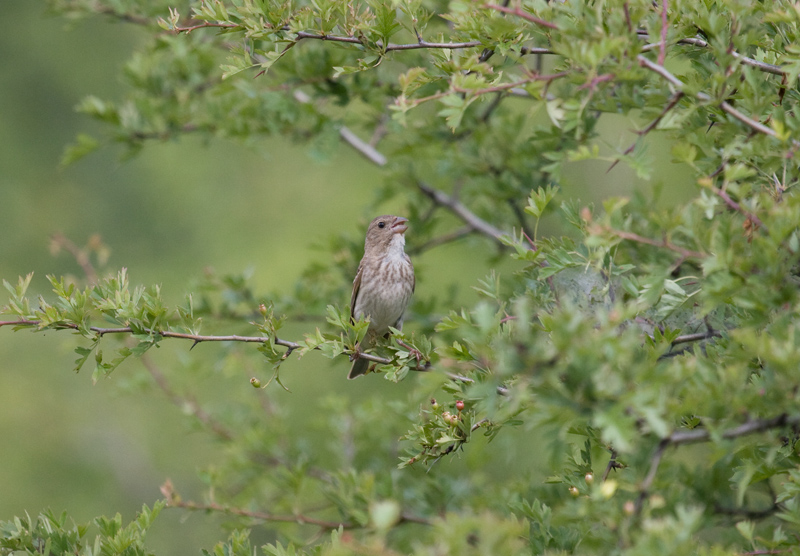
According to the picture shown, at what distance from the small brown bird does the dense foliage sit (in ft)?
1.26

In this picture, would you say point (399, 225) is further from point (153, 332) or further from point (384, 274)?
point (153, 332)

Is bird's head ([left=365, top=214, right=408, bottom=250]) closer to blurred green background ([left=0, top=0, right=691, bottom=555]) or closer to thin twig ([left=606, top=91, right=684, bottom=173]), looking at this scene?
thin twig ([left=606, top=91, right=684, bottom=173])

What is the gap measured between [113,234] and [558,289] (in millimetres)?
11099

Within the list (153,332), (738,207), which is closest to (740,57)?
(738,207)

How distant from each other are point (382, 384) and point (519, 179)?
549cm

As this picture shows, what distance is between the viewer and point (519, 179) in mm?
5473

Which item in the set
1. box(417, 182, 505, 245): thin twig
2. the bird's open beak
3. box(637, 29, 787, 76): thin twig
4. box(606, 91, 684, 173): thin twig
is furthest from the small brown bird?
box(606, 91, 684, 173): thin twig

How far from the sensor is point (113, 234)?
13578 mm

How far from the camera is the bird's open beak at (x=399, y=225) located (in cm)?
592

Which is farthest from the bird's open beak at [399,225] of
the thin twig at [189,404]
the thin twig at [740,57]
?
the thin twig at [740,57]

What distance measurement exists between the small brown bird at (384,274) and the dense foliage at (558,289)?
0.38m

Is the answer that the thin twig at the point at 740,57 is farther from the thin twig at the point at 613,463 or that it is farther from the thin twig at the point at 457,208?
the thin twig at the point at 457,208

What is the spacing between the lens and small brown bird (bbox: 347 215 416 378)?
5926mm

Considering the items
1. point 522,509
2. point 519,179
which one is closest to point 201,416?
point 519,179
